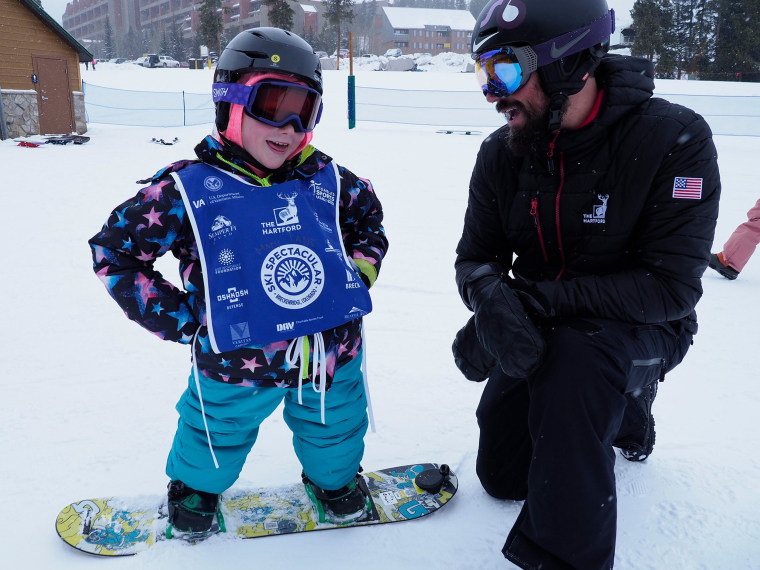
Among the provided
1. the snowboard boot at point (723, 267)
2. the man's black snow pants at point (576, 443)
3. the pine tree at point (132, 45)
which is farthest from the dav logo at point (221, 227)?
the pine tree at point (132, 45)

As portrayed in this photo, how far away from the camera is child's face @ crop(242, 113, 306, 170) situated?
1974 mm

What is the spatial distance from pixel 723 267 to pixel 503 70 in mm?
4101

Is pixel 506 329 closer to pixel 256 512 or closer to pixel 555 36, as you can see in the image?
pixel 555 36

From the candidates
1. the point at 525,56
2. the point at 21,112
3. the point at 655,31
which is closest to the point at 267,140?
the point at 525,56

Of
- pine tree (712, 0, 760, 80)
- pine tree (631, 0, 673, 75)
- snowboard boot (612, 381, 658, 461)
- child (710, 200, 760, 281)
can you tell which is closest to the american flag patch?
snowboard boot (612, 381, 658, 461)

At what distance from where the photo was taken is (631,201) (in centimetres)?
194

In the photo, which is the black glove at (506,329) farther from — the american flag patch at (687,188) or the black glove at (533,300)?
the american flag patch at (687,188)

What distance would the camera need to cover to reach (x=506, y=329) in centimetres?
181

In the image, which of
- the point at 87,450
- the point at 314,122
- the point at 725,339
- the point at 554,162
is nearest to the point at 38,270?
the point at 87,450

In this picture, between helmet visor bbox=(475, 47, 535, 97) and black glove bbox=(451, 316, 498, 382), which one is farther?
black glove bbox=(451, 316, 498, 382)

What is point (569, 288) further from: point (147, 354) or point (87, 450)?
point (147, 354)

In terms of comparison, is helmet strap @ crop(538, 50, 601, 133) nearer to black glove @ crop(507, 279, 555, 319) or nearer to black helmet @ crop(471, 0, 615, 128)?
black helmet @ crop(471, 0, 615, 128)

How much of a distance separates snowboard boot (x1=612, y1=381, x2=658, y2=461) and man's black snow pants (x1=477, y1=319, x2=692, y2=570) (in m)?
0.23

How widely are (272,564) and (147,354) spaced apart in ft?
Result: 6.41
